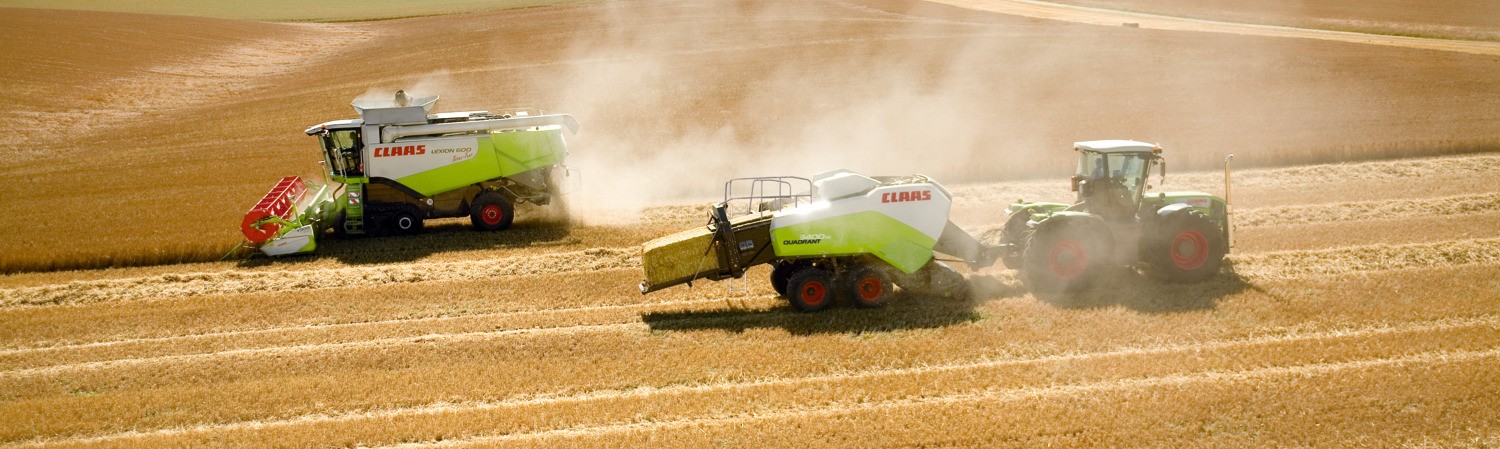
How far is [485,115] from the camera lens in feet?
64.5

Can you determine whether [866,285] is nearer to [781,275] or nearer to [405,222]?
[781,275]

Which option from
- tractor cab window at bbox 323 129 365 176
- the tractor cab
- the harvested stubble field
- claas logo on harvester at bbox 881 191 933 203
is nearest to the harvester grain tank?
claas logo on harvester at bbox 881 191 933 203

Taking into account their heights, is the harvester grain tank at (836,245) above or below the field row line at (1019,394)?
above

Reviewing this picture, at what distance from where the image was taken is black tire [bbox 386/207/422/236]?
1903 cm

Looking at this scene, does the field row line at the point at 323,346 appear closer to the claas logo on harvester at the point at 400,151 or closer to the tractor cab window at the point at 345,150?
the claas logo on harvester at the point at 400,151

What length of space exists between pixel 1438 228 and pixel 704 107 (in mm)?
19191

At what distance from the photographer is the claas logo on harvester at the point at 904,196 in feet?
42.2

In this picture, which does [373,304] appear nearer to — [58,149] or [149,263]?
[149,263]

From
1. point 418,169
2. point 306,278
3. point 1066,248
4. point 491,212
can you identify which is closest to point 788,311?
point 1066,248

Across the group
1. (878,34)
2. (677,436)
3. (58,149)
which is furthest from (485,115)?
(878,34)

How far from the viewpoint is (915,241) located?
511 inches

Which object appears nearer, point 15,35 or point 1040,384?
point 1040,384

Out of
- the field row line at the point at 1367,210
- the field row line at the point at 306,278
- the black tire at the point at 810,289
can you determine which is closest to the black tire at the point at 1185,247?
the black tire at the point at 810,289

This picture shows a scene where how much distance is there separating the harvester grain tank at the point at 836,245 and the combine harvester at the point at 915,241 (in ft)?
0.04
